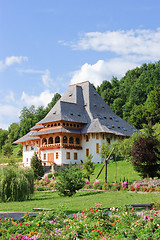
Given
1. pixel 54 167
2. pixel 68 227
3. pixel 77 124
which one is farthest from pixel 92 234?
pixel 77 124

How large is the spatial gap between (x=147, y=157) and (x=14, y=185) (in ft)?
33.0

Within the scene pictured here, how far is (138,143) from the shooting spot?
1056 inches

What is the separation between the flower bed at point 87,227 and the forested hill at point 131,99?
4280 centimetres

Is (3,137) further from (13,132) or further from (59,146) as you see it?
(59,146)

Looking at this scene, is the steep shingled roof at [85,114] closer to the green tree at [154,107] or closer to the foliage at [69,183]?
the green tree at [154,107]

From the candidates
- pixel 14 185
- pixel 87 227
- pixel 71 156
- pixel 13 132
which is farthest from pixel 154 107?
pixel 87 227

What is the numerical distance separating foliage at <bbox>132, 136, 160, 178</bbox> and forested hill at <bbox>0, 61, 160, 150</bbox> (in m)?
24.9

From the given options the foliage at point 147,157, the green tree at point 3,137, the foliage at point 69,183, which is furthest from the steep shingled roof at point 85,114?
the green tree at point 3,137

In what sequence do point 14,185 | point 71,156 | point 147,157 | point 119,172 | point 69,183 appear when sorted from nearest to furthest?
point 14,185, point 69,183, point 147,157, point 119,172, point 71,156

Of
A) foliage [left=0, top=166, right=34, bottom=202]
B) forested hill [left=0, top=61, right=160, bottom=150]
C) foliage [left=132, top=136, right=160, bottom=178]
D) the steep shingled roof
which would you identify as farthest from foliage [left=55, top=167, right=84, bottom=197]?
forested hill [left=0, top=61, right=160, bottom=150]

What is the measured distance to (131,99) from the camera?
2842 inches

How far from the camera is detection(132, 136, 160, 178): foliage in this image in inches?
1021

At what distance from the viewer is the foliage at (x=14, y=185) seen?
21062 millimetres

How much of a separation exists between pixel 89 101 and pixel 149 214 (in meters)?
46.2
